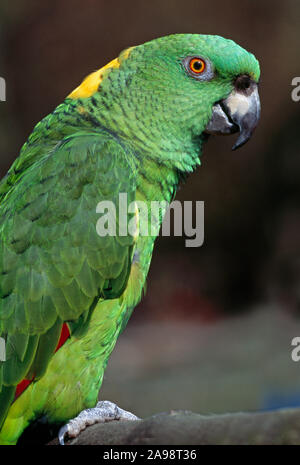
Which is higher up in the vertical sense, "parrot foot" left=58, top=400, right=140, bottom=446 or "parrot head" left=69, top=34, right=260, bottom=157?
"parrot head" left=69, top=34, right=260, bottom=157

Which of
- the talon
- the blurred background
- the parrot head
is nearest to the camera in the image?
the talon

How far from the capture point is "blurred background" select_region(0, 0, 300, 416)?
118 inches

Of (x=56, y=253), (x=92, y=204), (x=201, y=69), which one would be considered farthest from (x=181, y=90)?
(x=56, y=253)

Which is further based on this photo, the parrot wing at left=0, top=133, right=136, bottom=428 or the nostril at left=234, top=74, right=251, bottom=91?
the nostril at left=234, top=74, right=251, bottom=91

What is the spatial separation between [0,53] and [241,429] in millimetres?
2885

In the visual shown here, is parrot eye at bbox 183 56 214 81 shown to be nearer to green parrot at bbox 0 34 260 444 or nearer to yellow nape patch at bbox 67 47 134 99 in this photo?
green parrot at bbox 0 34 260 444

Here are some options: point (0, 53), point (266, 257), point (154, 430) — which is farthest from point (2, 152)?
point (154, 430)

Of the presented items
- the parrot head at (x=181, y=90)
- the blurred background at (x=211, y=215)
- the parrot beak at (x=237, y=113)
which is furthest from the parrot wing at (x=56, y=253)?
the blurred background at (x=211, y=215)

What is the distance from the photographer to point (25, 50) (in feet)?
9.89

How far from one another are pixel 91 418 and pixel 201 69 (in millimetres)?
666

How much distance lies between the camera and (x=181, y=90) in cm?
100

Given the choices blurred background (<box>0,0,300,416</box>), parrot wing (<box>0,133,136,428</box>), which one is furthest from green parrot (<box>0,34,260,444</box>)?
blurred background (<box>0,0,300,416</box>)

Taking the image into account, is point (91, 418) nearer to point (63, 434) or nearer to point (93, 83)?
point (63, 434)

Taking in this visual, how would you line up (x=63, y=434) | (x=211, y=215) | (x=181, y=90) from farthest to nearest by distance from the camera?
1. (x=211, y=215)
2. (x=181, y=90)
3. (x=63, y=434)
